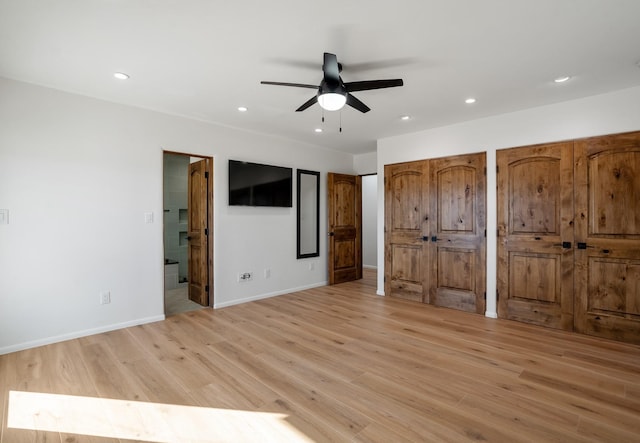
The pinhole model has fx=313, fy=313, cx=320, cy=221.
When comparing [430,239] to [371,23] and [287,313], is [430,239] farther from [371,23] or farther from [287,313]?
[371,23]

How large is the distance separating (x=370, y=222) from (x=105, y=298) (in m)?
6.08

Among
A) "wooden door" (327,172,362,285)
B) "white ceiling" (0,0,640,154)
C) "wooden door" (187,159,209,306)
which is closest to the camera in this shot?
"white ceiling" (0,0,640,154)

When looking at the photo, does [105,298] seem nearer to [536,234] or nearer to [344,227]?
[344,227]

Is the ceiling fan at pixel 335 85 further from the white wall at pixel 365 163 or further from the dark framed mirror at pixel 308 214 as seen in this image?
the white wall at pixel 365 163

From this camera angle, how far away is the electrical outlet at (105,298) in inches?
136

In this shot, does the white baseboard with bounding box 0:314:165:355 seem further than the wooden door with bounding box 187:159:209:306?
No

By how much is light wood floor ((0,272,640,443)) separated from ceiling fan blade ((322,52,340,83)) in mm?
2323

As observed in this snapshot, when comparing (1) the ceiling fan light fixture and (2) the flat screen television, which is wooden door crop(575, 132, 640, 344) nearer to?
(1) the ceiling fan light fixture

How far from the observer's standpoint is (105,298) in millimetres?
3486

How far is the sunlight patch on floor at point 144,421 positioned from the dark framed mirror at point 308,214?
3537mm

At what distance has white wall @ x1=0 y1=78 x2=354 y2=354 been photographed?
117 inches

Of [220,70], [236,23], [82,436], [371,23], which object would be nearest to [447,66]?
[371,23]

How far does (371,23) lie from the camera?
211 centimetres

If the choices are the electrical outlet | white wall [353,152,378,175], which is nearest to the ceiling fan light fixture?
the electrical outlet
